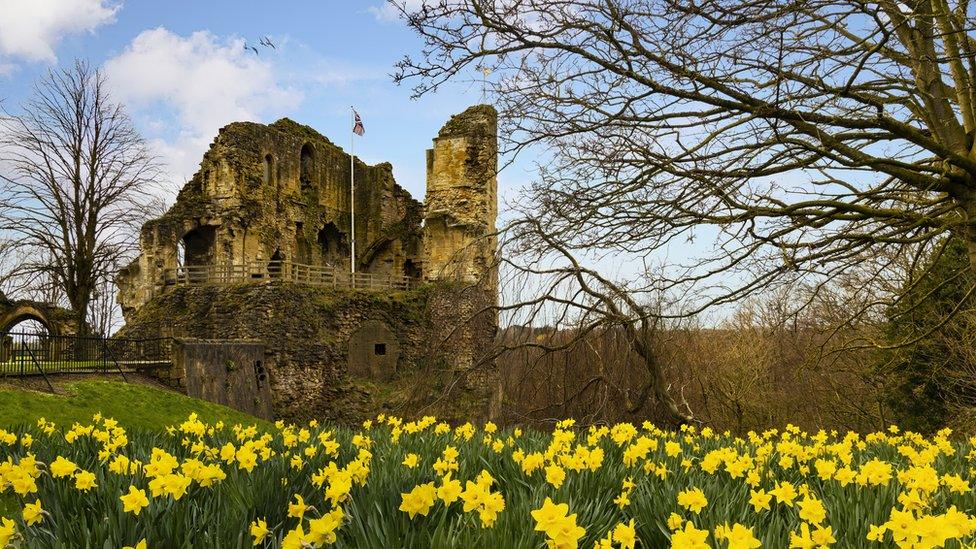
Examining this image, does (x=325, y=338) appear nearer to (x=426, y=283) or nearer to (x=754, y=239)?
(x=426, y=283)

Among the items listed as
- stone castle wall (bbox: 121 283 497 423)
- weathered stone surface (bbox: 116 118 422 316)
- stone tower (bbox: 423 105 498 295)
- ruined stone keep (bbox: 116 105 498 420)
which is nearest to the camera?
stone castle wall (bbox: 121 283 497 423)

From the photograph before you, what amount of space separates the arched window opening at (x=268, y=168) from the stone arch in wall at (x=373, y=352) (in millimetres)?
8582

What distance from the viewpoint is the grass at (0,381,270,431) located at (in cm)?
1334

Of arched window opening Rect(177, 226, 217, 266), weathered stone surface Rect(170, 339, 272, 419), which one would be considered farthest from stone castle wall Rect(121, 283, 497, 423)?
arched window opening Rect(177, 226, 217, 266)

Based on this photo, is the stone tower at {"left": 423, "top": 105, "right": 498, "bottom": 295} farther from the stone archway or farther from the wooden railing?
the stone archway

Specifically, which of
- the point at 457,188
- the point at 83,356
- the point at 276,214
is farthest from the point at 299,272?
the point at 83,356

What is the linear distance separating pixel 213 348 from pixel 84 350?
3.68 m

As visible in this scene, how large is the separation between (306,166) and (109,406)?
21.4 m

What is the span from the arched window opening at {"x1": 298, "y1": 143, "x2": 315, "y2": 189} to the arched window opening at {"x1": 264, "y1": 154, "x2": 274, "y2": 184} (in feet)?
8.66

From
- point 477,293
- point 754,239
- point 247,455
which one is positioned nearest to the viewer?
point 247,455

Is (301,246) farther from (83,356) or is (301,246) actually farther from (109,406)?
(109,406)

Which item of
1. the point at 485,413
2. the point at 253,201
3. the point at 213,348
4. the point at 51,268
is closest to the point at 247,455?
the point at 485,413

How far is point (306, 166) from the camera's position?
35.3 metres

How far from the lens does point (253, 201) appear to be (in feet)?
101
